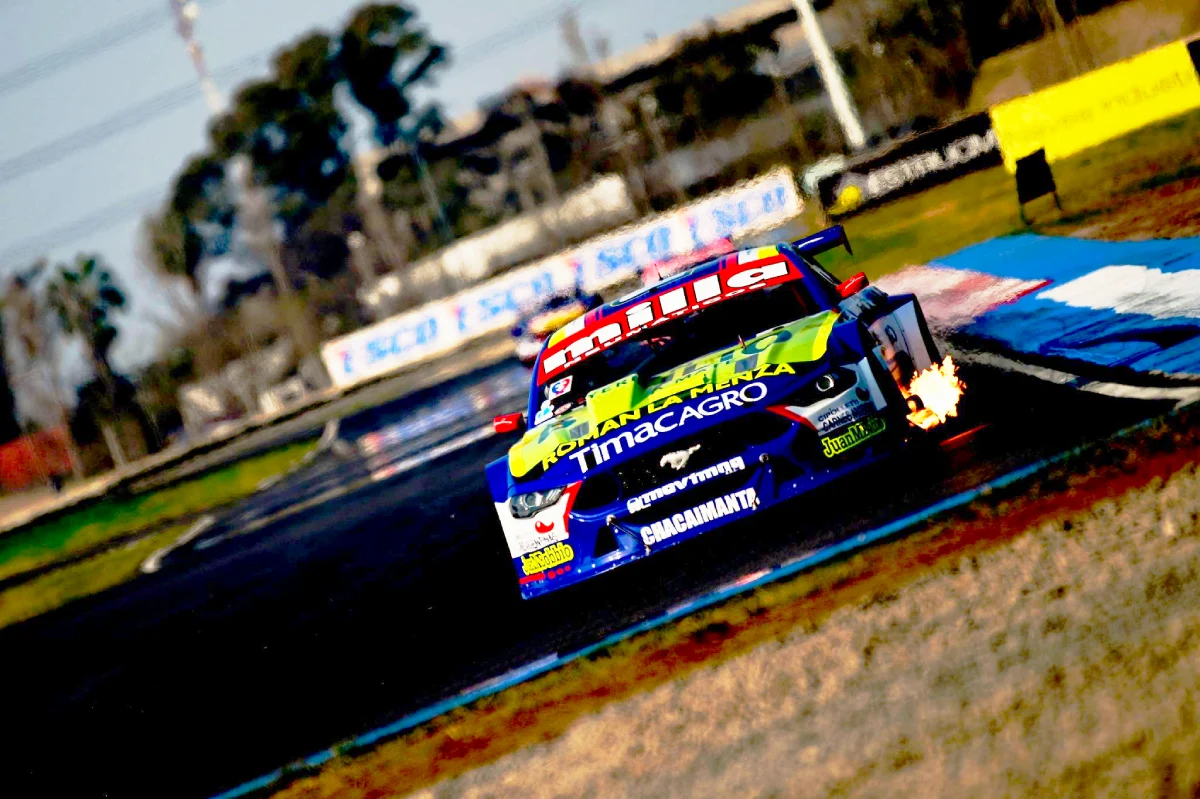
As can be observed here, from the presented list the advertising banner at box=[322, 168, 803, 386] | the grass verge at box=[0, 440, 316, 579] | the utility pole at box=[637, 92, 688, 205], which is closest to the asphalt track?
the grass verge at box=[0, 440, 316, 579]

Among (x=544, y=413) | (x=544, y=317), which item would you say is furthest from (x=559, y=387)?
(x=544, y=317)

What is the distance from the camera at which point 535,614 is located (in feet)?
23.4

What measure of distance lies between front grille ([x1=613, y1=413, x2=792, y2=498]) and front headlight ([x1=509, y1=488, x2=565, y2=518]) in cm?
36

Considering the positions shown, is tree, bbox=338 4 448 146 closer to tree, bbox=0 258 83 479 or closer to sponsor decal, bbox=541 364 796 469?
tree, bbox=0 258 83 479

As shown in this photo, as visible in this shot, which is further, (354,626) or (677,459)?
(354,626)

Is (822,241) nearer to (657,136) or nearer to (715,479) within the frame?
(715,479)

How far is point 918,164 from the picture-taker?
→ 2588 centimetres

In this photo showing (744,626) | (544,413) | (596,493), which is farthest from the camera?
(544,413)

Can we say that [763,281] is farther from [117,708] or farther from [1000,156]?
[1000,156]

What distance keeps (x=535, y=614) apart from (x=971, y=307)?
742 centimetres

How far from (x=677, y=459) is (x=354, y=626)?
3307 mm

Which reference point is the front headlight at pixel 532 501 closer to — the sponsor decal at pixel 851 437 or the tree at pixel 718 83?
the sponsor decal at pixel 851 437

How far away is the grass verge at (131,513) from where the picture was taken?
87.4 ft

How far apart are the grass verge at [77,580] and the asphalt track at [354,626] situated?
14.8 ft
